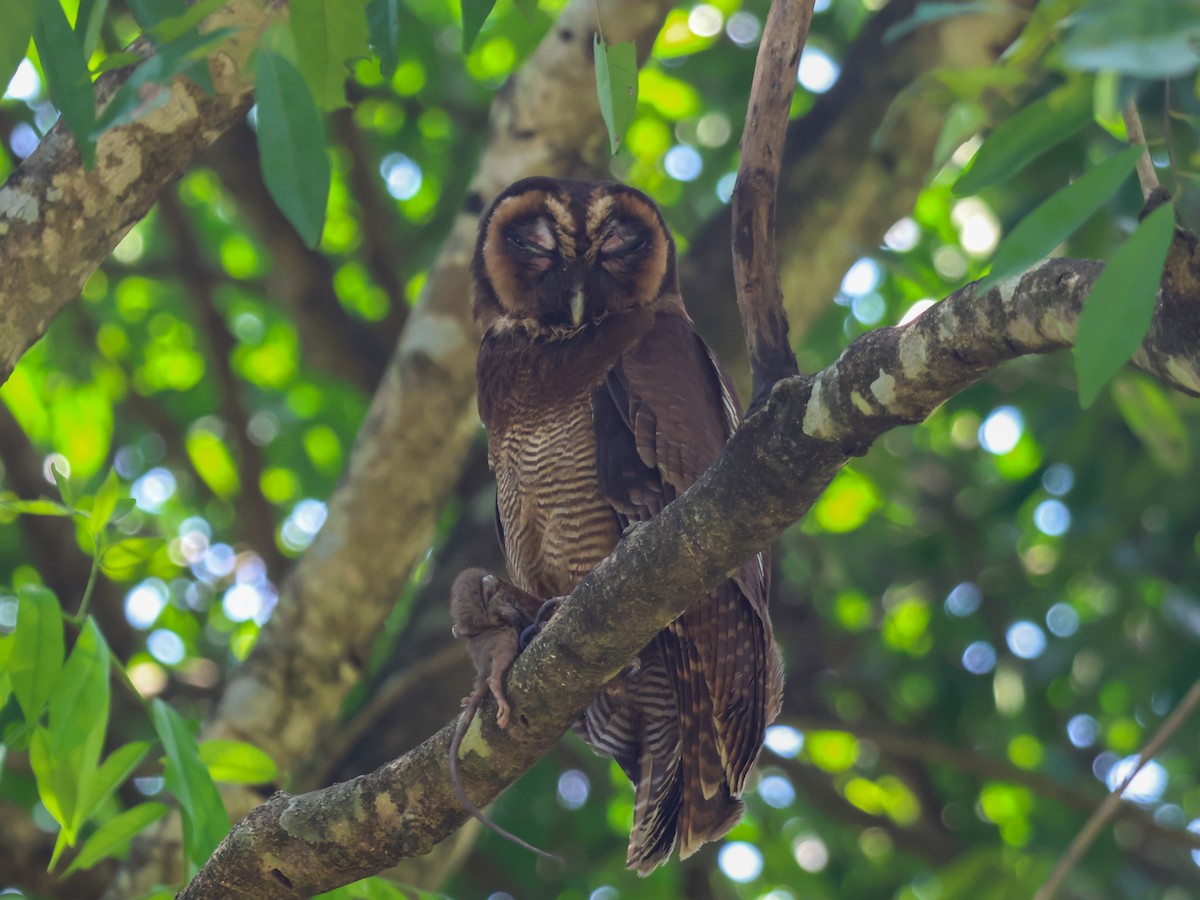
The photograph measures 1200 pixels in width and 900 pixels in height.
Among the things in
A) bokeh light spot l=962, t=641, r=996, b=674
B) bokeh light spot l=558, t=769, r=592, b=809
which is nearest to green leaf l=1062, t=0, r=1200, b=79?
bokeh light spot l=558, t=769, r=592, b=809

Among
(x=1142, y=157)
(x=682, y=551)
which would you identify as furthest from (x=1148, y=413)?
(x=1142, y=157)

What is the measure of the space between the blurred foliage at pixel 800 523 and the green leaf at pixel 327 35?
5.90ft

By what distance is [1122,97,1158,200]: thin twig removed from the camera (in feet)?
4.54

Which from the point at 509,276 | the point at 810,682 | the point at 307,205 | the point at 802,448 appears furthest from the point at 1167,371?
the point at 810,682

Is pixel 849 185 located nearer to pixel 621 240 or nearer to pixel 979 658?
pixel 621 240

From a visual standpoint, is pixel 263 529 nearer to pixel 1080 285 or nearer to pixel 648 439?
pixel 648 439

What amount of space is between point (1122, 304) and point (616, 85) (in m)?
0.85

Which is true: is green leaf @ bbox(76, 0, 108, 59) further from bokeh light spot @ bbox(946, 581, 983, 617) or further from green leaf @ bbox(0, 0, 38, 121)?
bokeh light spot @ bbox(946, 581, 983, 617)

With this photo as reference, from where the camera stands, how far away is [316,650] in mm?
4012

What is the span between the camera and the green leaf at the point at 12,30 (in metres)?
1.64

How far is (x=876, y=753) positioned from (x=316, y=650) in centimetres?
299

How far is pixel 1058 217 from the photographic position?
1284 mm

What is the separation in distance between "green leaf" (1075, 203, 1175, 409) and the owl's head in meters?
2.04

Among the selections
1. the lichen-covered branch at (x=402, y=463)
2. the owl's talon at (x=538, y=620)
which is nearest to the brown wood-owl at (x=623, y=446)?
the owl's talon at (x=538, y=620)
